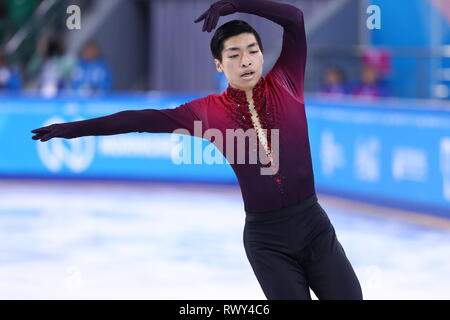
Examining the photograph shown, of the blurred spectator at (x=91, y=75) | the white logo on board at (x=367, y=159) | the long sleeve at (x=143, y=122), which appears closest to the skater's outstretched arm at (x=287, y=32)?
the long sleeve at (x=143, y=122)

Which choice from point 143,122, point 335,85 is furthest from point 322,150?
point 143,122

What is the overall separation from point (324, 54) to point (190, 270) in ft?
22.7

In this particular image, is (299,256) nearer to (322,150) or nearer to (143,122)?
(143,122)

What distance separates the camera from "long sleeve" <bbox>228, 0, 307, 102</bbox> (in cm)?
403

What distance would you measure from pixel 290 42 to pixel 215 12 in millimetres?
456

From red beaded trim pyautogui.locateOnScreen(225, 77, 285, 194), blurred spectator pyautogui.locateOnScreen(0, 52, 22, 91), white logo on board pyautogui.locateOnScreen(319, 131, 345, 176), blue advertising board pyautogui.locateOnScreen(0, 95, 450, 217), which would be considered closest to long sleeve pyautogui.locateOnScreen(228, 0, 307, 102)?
red beaded trim pyautogui.locateOnScreen(225, 77, 285, 194)

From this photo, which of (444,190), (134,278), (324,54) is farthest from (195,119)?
(324,54)

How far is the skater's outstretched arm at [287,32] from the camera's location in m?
3.98

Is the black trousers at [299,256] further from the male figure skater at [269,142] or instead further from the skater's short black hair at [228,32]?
the skater's short black hair at [228,32]

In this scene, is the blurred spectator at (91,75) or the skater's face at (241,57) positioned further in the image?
the blurred spectator at (91,75)

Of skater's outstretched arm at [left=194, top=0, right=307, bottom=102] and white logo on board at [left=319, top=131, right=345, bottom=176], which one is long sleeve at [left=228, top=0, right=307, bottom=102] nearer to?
skater's outstretched arm at [left=194, top=0, right=307, bottom=102]

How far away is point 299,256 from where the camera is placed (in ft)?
13.1

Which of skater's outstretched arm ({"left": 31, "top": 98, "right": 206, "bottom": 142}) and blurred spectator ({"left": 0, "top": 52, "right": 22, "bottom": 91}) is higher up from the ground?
blurred spectator ({"left": 0, "top": 52, "right": 22, "bottom": 91})

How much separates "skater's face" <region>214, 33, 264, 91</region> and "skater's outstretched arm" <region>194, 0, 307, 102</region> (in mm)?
123
